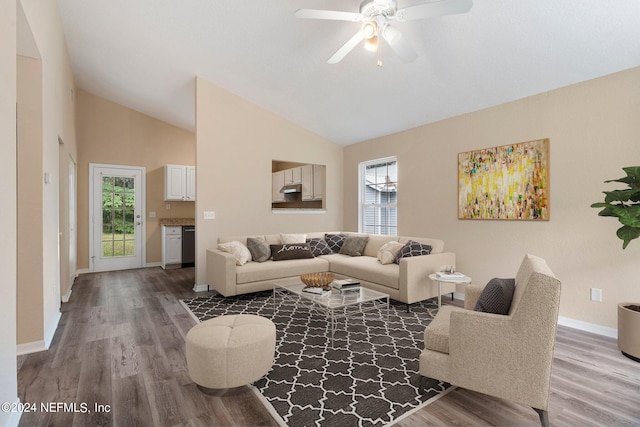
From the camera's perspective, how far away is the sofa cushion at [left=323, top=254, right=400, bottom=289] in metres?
3.92

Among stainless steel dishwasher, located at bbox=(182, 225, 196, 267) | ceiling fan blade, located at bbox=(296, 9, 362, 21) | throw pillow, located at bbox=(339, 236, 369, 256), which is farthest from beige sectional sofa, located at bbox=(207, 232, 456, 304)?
ceiling fan blade, located at bbox=(296, 9, 362, 21)

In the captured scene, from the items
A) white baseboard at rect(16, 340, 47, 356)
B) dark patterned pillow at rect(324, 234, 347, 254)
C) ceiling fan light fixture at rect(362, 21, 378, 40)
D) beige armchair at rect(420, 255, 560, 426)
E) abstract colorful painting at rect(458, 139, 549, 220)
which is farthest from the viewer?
dark patterned pillow at rect(324, 234, 347, 254)

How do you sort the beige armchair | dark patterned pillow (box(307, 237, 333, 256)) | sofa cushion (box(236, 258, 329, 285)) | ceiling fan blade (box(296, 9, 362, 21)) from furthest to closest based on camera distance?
dark patterned pillow (box(307, 237, 333, 256)) < sofa cushion (box(236, 258, 329, 285)) < ceiling fan blade (box(296, 9, 362, 21)) < the beige armchair

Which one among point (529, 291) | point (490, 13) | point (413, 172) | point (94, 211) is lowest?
point (529, 291)

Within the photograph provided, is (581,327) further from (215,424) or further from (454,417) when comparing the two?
(215,424)

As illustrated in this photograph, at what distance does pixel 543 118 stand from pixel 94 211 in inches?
295

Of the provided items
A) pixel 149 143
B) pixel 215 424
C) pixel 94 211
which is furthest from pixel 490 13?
pixel 94 211

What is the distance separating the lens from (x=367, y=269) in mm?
4234

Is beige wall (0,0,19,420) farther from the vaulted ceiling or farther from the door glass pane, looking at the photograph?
the door glass pane

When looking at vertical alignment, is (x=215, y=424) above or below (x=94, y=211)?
below

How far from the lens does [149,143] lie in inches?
270

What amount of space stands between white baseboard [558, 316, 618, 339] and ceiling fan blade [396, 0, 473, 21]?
3.19 metres

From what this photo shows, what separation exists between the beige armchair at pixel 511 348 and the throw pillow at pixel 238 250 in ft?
9.56

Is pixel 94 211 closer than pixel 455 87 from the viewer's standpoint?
No
